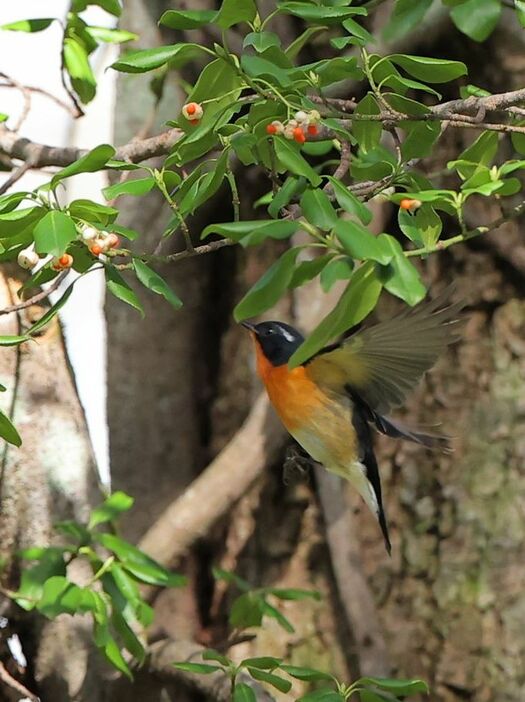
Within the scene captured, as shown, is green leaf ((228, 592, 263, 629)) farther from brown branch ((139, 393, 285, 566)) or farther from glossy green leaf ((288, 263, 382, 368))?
glossy green leaf ((288, 263, 382, 368))

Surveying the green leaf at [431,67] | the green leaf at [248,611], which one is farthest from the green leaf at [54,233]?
the green leaf at [248,611]

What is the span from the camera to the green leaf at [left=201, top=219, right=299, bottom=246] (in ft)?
2.89

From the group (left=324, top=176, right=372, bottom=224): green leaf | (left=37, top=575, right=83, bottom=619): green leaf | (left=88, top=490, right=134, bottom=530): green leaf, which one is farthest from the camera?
(left=88, top=490, right=134, bottom=530): green leaf

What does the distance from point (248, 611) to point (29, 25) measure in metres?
1.02

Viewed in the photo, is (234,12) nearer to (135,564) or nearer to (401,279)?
(401,279)

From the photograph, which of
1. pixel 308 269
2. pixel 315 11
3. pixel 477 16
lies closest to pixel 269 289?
pixel 308 269

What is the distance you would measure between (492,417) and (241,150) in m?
1.29

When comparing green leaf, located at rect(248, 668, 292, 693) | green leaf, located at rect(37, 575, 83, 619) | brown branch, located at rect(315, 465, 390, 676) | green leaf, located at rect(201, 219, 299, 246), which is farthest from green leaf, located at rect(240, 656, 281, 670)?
brown branch, located at rect(315, 465, 390, 676)

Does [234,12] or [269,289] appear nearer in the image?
[269,289]

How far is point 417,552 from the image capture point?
230 cm

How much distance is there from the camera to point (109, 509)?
6.15 feet

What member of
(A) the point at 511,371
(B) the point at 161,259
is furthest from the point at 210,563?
(B) the point at 161,259

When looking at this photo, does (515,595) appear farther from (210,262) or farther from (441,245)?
(441,245)

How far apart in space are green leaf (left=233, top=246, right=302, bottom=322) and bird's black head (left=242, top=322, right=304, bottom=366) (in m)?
0.81
